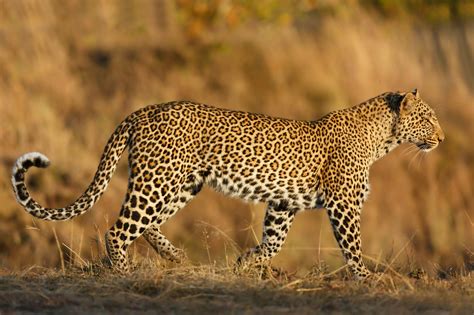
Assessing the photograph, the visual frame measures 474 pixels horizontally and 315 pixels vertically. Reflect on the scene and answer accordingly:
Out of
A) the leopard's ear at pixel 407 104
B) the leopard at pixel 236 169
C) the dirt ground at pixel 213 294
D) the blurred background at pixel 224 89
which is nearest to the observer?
the dirt ground at pixel 213 294

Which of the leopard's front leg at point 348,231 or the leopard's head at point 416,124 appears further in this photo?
the leopard's head at point 416,124

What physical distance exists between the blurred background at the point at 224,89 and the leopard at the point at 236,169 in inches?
179

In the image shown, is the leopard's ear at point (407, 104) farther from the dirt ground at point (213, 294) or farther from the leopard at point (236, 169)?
the dirt ground at point (213, 294)

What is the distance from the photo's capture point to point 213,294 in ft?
28.0

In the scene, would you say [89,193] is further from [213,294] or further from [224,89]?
[224,89]

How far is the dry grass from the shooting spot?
825cm

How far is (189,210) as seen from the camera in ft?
56.7

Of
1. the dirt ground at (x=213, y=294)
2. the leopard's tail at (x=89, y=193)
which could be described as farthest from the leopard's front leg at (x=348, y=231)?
the leopard's tail at (x=89, y=193)

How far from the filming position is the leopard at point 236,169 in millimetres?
10125

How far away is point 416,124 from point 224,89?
9356 mm

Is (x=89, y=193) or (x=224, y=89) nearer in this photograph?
(x=89, y=193)

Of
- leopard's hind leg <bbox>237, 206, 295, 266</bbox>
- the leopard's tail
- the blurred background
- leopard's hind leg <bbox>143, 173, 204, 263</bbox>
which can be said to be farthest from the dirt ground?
the blurred background

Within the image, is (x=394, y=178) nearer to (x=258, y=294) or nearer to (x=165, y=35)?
(x=165, y=35)

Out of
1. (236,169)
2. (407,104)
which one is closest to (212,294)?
(236,169)
